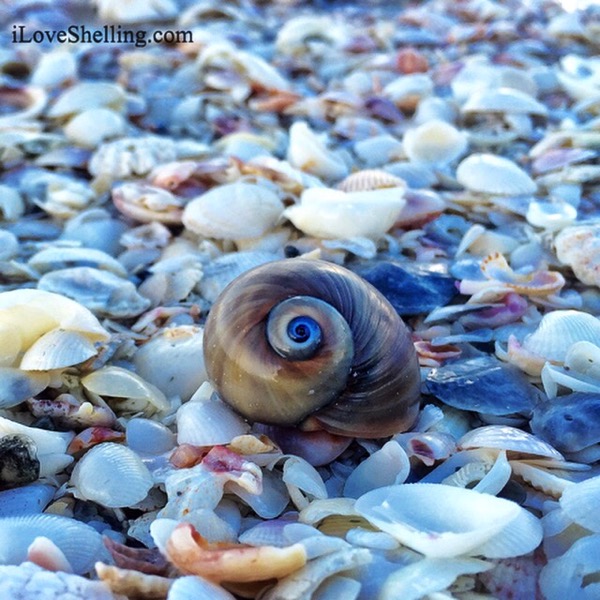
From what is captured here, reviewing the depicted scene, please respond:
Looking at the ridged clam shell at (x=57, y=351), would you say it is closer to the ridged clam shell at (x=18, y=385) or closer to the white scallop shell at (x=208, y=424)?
the ridged clam shell at (x=18, y=385)

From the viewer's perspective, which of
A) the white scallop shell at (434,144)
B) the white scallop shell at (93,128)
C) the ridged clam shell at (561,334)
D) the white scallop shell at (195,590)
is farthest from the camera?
the white scallop shell at (93,128)

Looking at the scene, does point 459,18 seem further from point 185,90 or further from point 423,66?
point 185,90

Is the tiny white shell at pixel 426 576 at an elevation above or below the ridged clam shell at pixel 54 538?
above

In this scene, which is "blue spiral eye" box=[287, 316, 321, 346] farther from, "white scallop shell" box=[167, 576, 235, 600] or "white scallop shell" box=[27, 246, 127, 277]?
"white scallop shell" box=[27, 246, 127, 277]

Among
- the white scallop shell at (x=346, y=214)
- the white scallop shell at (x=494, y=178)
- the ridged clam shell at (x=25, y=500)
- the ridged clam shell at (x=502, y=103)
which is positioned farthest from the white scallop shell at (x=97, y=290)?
the ridged clam shell at (x=502, y=103)

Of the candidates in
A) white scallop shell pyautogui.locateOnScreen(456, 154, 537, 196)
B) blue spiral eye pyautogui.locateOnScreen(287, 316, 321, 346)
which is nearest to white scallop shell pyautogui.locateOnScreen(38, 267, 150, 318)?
blue spiral eye pyautogui.locateOnScreen(287, 316, 321, 346)

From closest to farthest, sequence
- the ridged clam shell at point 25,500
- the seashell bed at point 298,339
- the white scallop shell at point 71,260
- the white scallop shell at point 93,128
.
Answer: the seashell bed at point 298,339, the ridged clam shell at point 25,500, the white scallop shell at point 71,260, the white scallop shell at point 93,128
